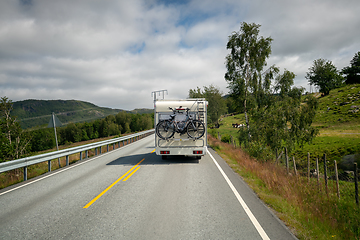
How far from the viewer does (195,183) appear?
264 inches

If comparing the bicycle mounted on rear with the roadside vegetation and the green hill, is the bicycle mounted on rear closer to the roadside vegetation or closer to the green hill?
the roadside vegetation

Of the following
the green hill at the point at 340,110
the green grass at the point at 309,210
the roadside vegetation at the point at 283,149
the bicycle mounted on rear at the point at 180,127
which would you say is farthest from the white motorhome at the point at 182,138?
the green hill at the point at 340,110

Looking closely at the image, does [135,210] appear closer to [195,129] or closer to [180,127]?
[180,127]

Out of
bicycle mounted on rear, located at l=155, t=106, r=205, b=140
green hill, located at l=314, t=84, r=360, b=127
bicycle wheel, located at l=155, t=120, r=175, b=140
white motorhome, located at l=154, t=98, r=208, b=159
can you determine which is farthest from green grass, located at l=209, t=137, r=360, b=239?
green hill, located at l=314, t=84, r=360, b=127

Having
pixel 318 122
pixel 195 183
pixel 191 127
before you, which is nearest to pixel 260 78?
pixel 191 127

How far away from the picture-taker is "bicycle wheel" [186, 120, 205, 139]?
9.88 m

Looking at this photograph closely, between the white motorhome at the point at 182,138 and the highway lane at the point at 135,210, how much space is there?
2.74m

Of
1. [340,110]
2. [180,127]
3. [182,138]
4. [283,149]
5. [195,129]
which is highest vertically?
[340,110]

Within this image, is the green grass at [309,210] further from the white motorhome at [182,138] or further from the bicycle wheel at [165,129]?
the bicycle wheel at [165,129]

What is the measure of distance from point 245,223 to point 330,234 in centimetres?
144

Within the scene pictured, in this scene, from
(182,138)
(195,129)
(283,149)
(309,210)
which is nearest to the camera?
(309,210)

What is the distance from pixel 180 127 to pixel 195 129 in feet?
2.54

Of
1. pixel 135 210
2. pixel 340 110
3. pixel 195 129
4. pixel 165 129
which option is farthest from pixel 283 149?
pixel 340 110

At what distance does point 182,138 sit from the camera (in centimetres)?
1007
